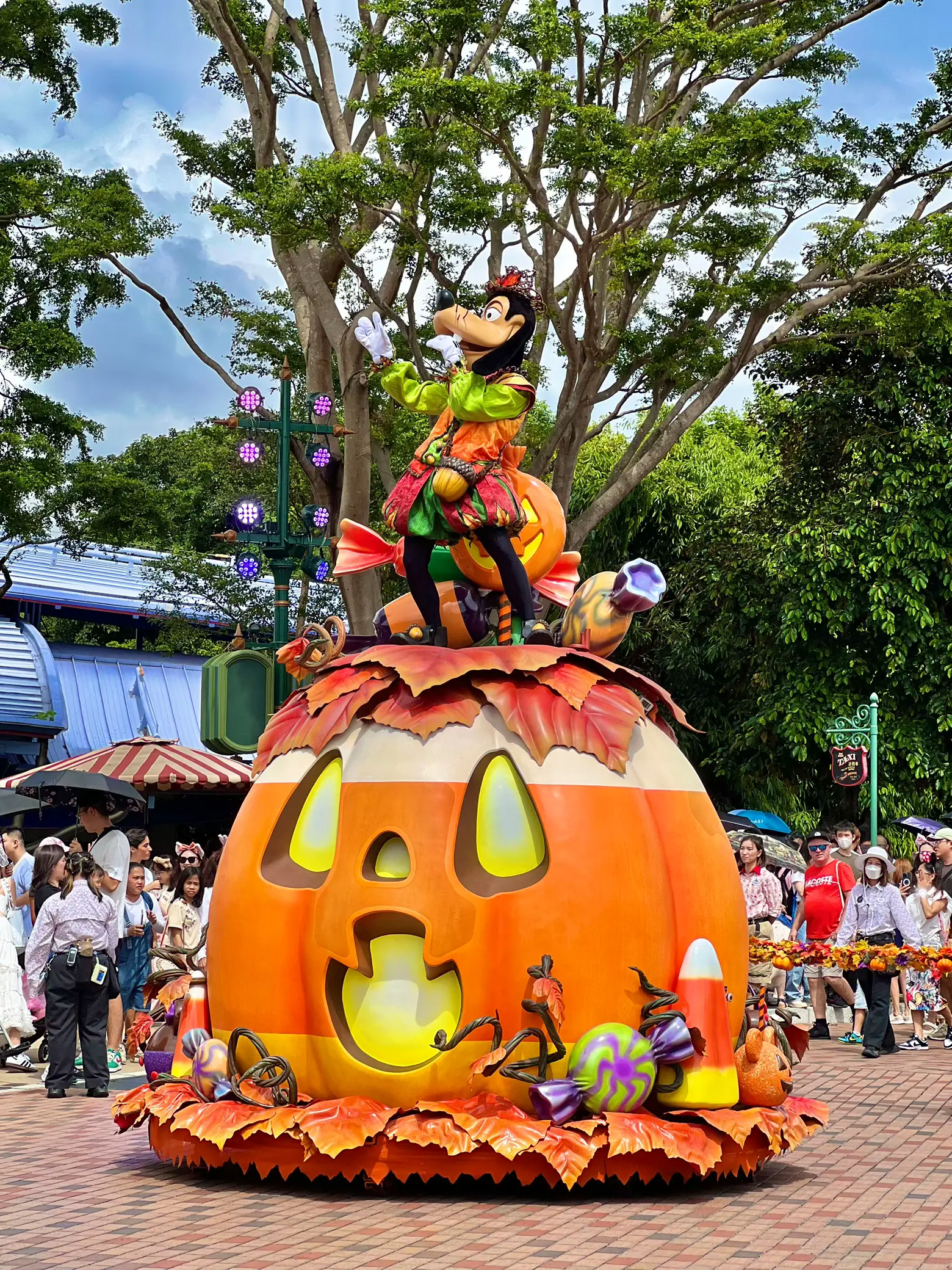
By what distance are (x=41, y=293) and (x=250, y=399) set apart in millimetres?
7532

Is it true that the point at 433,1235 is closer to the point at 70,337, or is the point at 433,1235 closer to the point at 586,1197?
the point at 586,1197

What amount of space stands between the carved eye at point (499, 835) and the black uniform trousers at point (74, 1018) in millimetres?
4679

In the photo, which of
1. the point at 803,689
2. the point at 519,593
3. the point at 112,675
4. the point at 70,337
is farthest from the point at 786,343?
the point at 112,675

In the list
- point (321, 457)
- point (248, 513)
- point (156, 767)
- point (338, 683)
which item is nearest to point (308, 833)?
point (338, 683)

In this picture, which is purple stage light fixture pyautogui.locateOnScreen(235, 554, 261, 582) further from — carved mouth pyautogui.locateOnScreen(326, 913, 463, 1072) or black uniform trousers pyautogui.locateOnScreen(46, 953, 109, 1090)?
carved mouth pyautogui.locateOnScreen(326, 913, 463, 1072)

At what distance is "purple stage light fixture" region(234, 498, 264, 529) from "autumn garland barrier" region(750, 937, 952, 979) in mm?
5424

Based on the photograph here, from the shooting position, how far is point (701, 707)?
27.7m

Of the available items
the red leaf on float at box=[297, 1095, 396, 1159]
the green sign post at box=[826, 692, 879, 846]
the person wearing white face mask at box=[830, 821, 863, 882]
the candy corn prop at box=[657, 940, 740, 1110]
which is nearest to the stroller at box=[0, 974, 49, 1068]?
the red leaf on float at box=[297, 1095, 396, 1159]

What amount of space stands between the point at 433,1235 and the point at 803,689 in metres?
18.6

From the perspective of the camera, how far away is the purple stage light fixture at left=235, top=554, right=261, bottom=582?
47.1 feet

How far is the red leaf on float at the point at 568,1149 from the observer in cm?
727

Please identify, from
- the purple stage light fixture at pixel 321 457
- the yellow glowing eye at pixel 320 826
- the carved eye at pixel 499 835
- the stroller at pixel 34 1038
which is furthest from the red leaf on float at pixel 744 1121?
the purple stage light fixture at pixel 321 457

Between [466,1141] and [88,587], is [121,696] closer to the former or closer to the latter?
[88,587]

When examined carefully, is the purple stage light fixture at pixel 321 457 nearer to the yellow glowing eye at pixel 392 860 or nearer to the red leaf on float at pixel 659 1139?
the yellow glowing eye at pixel 392 860
